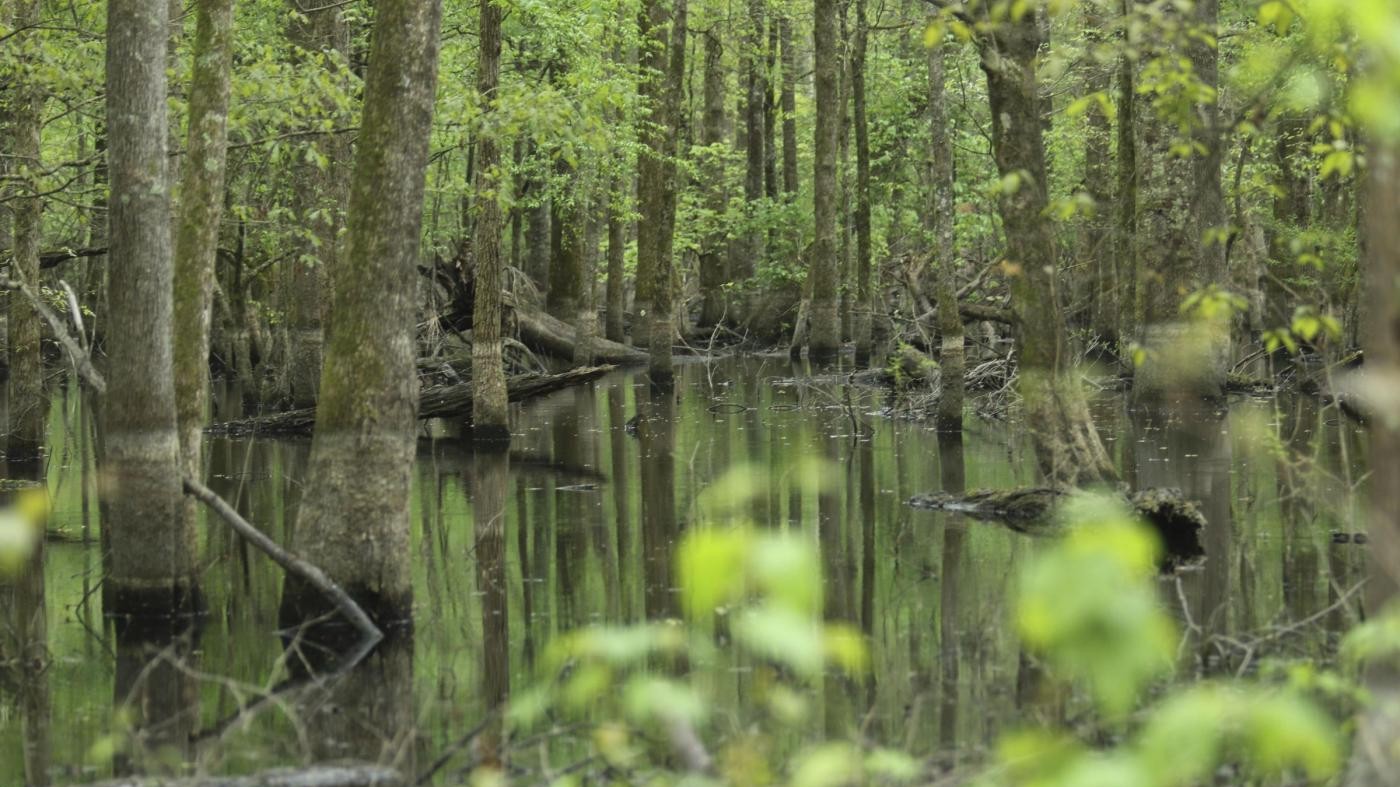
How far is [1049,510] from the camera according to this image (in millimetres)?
12930

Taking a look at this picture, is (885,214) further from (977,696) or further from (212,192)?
(977,696)

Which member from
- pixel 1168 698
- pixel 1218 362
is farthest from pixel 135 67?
pixel 1218 362

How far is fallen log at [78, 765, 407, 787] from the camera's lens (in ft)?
20.2

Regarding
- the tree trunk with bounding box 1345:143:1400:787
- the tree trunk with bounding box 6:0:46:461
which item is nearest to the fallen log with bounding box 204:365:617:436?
the tree trunk with bounding box 6:0:46:461

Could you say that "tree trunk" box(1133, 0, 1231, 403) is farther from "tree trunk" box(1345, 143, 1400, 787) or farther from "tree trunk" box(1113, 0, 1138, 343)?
"tree trunk" box(1345, 143, 1400, 787)

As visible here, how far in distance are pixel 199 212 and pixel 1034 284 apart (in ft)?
21.7

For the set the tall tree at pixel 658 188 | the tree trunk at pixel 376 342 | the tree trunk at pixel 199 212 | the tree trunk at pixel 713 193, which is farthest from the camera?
the tree trunk at pixel 713 193

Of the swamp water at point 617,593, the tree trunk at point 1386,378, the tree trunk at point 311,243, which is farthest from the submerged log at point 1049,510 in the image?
the tree trunk at point 311,243

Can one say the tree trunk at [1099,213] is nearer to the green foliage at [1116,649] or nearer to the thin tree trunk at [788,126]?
the thin tree trunk at [788,126]

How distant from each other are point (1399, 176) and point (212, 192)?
8.83 meters

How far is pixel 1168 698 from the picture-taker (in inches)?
276

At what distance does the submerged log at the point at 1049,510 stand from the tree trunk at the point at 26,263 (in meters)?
8.15

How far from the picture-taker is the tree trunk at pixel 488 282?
19281mm

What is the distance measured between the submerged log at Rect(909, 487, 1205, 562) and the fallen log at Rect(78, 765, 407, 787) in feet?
20.8
